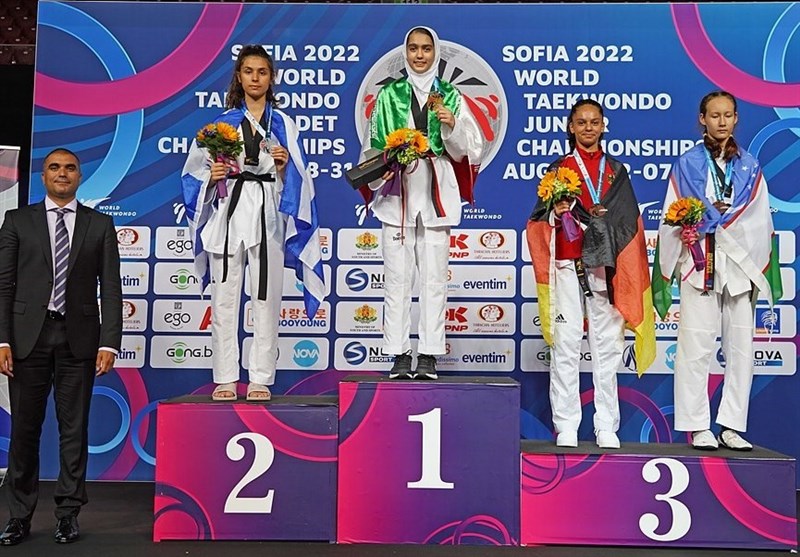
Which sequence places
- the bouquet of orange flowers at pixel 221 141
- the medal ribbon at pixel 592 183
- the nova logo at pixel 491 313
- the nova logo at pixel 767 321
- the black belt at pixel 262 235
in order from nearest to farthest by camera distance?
1. the bouquet of orange flowers at pixel 221 141
2. the black belt at pixel 262 235
3. the medal ribbon at pixel 592 183
4. the nova logo at pixel 767 321
5. the nova logo at pixel 491 313

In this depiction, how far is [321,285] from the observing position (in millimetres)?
3924

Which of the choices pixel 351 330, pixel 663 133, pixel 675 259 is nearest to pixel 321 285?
pixel 351 330

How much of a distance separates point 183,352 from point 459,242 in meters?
1.94

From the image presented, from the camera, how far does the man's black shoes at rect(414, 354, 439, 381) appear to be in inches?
147

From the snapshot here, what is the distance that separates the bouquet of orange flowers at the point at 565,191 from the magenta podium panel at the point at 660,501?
1024mm

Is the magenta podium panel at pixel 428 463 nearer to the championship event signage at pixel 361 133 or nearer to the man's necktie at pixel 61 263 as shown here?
the man's necktie at pixel 61 263

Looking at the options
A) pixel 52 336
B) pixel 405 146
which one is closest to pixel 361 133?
pixel 405 146

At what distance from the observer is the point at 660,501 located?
11.4 feet

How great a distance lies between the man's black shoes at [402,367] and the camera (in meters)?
3.75

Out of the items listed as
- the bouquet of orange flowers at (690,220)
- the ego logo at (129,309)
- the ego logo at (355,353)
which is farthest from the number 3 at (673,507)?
the ego logo at (129,309)

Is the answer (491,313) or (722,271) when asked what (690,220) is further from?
(491,313)

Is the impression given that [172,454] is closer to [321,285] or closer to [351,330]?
[321,285]

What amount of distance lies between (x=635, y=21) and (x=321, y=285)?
289 cm

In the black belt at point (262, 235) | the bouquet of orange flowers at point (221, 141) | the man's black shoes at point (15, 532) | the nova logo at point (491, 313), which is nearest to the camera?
the man's black shoes at point (15, 532)
